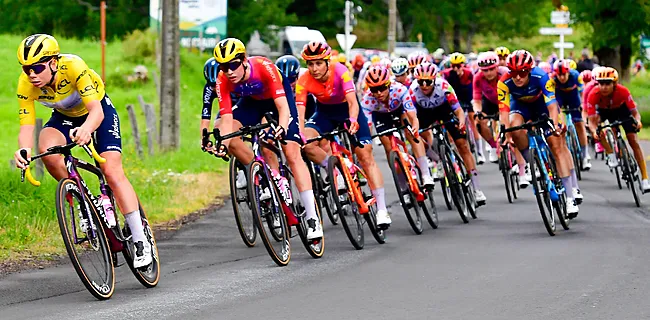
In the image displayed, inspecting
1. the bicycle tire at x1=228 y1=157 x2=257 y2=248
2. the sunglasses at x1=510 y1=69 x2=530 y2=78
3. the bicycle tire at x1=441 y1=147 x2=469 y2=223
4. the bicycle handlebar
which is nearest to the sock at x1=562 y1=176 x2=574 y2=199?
the sunglasses at x1=510 y1=69 x2=530 y2=78

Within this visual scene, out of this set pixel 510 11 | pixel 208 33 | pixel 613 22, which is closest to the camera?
pixel 613 22

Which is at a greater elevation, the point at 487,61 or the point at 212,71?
the point at 487,61

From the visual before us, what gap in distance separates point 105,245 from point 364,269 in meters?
2.38

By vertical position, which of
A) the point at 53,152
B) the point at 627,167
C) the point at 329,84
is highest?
the point at 329,84

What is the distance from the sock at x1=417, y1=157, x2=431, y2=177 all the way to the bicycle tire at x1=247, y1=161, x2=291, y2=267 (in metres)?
3.40

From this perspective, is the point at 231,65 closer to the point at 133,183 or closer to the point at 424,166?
the point at 424,166

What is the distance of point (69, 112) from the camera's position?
349 inches

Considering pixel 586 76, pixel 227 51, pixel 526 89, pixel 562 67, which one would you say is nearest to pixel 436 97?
pixel 526 89

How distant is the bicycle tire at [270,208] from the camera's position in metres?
9.96

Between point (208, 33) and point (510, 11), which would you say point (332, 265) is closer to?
point (208, 33)

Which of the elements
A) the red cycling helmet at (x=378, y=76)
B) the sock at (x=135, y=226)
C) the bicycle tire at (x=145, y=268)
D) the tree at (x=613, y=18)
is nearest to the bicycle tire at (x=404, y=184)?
the red cycling helmet at (x=378, y=76)

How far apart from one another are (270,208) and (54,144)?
7.62 ft

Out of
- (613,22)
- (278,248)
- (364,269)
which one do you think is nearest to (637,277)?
(364,269)

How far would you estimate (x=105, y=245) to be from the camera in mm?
8539
